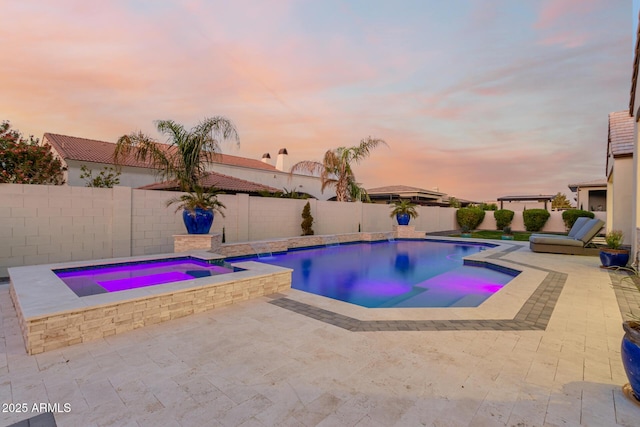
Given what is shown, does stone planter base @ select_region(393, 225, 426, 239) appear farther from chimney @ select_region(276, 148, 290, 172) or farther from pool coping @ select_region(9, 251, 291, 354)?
chimney @ select_region(276, 148, 290, 172)

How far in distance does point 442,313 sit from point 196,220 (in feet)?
24.9

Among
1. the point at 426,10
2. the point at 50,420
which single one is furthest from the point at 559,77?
the point at 50,420

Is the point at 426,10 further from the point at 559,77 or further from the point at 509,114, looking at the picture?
the point at 509,114

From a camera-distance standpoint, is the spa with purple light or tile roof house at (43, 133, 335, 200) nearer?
the spa with purple light

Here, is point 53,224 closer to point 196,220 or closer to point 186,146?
point 196,220

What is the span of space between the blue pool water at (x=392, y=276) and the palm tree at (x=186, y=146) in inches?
167

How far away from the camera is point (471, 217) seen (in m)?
24.4

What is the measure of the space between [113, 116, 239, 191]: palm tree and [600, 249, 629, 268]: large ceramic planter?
40.9 feet

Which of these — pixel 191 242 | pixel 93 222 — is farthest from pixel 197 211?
pixel 93 222

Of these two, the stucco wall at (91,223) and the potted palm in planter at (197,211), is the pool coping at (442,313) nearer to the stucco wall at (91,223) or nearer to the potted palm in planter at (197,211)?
the potted palm in planter at (197,211)

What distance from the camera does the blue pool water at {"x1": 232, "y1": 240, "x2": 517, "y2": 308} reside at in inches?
268

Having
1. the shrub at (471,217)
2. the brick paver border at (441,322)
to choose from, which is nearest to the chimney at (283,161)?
the shrub at (471,217)

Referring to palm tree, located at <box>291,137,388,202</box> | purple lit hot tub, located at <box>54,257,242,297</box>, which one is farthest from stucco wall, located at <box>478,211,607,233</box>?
purple lit hot tub, located at <box>54,257,242,297</box>

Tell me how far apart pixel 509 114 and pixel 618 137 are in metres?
4.55
